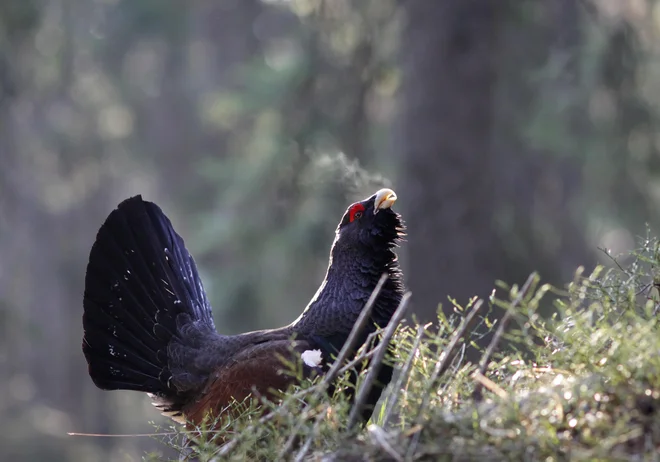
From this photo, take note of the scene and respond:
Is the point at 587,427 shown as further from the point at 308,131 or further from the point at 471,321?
the point at 308,131

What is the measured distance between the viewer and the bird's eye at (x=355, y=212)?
4.52 meters

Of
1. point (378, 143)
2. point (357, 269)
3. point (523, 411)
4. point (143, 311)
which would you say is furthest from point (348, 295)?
point (378, 143)

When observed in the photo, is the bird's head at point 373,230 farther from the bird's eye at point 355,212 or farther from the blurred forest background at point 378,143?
the blurred forest background at point 378,143

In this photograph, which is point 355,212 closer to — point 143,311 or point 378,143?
point 143,311

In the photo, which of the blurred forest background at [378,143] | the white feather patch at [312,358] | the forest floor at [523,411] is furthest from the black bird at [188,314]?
the blurred forest background at [378,143]

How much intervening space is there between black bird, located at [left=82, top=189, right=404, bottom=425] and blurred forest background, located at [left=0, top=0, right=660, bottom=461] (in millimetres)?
2865

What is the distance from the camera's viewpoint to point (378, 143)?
1528 centimetres

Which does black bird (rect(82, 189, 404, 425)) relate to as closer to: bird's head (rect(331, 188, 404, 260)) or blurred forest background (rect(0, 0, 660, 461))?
bird's head (rect(331, 188, 404, 260))

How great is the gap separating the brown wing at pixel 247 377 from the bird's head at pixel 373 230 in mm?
568

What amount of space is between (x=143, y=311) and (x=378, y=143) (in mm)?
10654

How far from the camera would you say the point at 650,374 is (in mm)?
2076

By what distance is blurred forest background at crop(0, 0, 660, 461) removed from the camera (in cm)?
1020

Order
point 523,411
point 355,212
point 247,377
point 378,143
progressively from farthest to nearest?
point 378,143 → point 355,212 → point 247,377 → point 523,411

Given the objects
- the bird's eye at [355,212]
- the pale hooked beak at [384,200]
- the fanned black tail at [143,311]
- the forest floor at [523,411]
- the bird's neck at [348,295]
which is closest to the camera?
the forest floor at [523,411]
